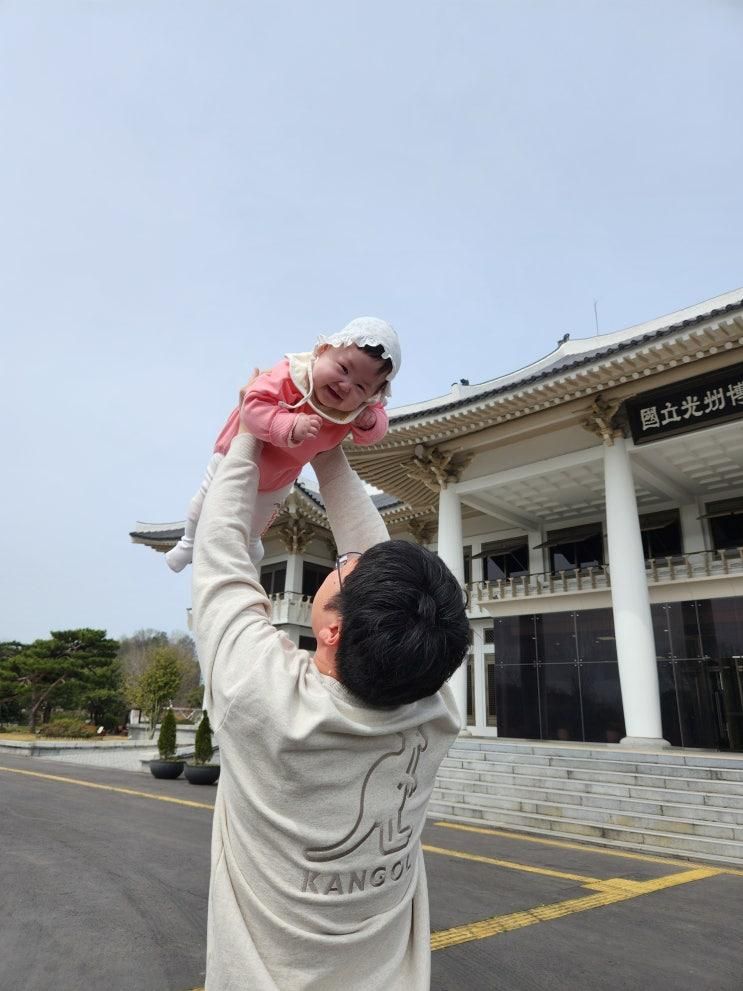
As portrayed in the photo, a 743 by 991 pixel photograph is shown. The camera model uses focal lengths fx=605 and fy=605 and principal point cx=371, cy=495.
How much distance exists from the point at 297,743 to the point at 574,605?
46.8 ft

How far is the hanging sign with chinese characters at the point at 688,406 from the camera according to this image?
10.6m

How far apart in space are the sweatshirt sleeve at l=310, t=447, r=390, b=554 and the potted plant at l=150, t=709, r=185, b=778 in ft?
46.1

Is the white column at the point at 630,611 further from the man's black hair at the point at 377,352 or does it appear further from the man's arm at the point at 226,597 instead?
the man's arm at the point at 226,597

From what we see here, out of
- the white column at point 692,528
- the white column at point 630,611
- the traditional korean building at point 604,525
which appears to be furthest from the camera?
the white column at point 692,528

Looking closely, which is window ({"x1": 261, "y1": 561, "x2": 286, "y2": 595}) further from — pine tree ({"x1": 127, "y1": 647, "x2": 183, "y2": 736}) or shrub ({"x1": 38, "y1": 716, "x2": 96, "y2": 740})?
shrub ({"x1": 38, "y1": 716, "x2": 96, "y2": 740})

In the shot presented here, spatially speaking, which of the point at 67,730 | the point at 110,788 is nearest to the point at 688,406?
the point at 110,788

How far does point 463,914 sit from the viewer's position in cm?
362

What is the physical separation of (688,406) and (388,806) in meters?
11.9

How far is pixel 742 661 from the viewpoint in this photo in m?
12.0

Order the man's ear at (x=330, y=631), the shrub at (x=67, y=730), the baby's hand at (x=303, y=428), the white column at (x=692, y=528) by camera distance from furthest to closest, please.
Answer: the shrub at (x=67, y=730) < the white column at (x=692, y=528) < the baby's hand at (x=303, y=428) < the man's ear at (x=330, y=631)

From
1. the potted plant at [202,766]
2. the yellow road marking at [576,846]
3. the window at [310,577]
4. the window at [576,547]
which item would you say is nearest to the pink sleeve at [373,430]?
the yellow road marking at [576,846]

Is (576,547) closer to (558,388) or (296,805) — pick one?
(558,388)

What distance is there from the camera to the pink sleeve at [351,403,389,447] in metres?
1.66

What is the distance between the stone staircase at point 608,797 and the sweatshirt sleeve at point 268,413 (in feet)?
23.1
